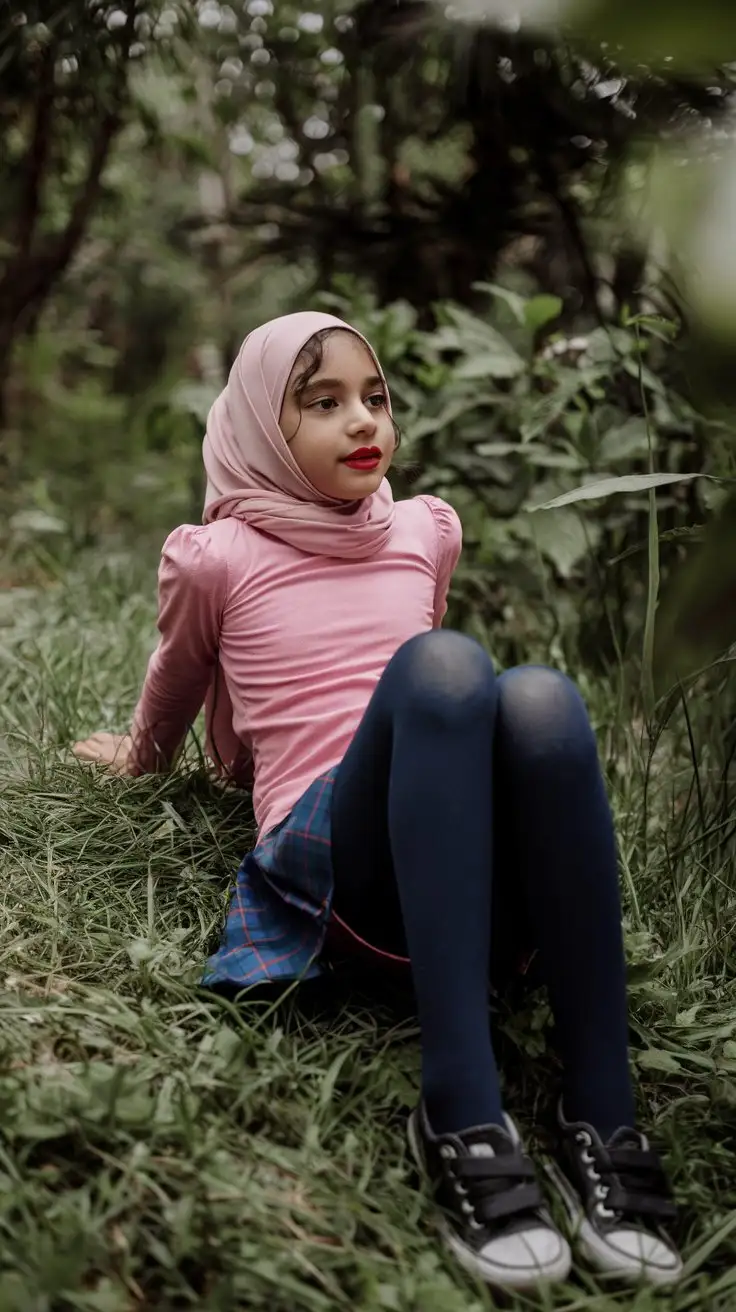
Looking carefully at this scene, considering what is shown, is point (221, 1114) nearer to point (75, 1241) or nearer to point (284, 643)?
point (75, 1241)

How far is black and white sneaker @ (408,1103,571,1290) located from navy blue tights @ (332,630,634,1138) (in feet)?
0.08

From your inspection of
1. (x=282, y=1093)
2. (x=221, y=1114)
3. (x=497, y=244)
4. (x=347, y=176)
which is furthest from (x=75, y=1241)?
(x=347, y=176)

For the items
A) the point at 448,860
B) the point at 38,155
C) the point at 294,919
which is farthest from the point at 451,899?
the point at 38,155

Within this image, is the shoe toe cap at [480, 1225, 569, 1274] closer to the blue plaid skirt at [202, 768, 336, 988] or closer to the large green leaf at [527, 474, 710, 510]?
the blue plaid skirt at [202, 768, 336, 988]

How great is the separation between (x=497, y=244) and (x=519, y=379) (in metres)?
0.84

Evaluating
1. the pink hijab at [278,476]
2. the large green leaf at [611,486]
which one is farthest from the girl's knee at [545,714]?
the pink hijab at [278,476]

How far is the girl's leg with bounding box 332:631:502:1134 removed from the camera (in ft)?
3.80

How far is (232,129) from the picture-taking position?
4.23 meters

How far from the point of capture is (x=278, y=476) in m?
1.48

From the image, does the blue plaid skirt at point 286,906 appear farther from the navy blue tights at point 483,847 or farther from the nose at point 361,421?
the nose at point 361,421

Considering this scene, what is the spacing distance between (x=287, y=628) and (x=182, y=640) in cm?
15

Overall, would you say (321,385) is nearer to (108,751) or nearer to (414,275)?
(108,751)

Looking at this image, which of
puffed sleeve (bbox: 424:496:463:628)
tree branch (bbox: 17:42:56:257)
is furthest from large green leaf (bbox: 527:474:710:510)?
tree branch (bbox: 17:42:56:257)

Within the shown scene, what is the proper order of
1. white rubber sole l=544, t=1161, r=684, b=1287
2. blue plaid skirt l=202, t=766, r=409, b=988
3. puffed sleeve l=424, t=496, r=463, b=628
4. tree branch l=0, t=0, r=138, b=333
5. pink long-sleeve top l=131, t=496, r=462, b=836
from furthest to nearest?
tree branch l=0, t=0, r=138, b=333 < puffed sleeve l=424, t=496, r=463, b=628 < pink long-sleeve top l=131, t=496, r=462, b=836 < blue plaid skirt l=202, t=766, r=409, b=988 < white rubber sole l=544, t=1161, r=684, b=1287
